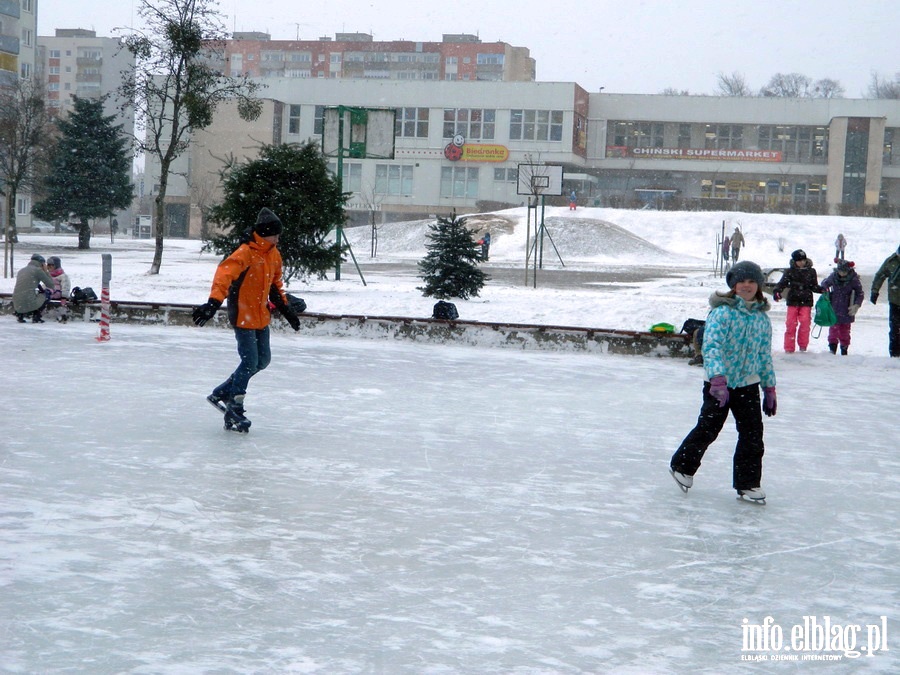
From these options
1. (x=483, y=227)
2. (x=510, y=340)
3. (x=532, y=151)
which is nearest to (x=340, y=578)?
(x=510, y=340)

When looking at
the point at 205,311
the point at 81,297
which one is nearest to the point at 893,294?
the point at 205,311

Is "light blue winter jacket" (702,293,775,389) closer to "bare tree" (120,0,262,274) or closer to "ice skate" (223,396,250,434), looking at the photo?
"ice skate" (223,396,250,434)

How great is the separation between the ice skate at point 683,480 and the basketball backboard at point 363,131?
73.5 feet

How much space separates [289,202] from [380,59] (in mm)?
135129

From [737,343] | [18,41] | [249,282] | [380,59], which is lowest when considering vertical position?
[737,343]

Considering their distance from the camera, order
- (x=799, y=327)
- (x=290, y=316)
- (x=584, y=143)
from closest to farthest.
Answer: (x=290, y=316) < (x=799, y=327) < (x=584, y=143)

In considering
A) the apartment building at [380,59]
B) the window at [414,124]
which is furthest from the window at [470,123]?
the apartment building at [380,59]

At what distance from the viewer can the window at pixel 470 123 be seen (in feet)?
235

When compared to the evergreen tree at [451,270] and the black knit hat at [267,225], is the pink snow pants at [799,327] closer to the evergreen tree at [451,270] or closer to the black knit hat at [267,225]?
the evergreen tree at [451,270]

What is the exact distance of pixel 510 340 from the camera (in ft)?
47.8

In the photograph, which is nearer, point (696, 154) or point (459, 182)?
point (459, 182)

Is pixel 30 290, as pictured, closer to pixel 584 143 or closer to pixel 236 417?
pixel 236 417

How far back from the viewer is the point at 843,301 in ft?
46.1

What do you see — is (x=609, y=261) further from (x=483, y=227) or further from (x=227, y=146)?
(x=227, y=146)
